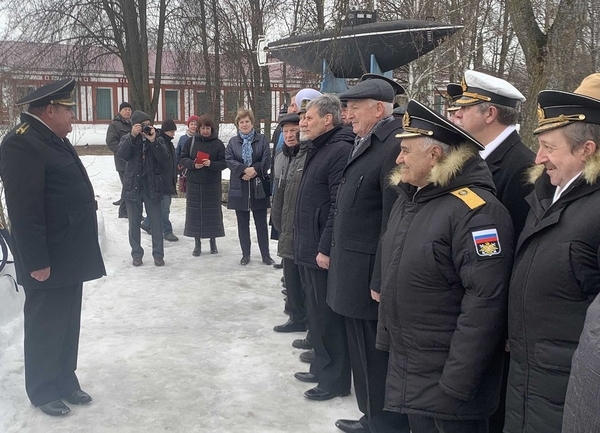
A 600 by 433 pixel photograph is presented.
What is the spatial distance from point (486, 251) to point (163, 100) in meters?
A: 33.8

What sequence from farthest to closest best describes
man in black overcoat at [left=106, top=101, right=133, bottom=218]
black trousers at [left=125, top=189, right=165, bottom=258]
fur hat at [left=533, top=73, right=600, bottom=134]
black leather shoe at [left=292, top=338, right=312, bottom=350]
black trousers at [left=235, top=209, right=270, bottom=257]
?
1. man in black overcoat at [left=106, top=101, right=133, bottom=218]
2. black trousers at [left=125, top=189, right=165, bottom=258]
3. black trousers at [left=235, top=209, right=270, bottom=257]
4. black leather shoe at [left=292, top=338, right=312, bottom=350]
5. fur hat at [left=533, top=73, right=600, bottom=134]

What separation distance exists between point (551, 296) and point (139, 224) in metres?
5.96

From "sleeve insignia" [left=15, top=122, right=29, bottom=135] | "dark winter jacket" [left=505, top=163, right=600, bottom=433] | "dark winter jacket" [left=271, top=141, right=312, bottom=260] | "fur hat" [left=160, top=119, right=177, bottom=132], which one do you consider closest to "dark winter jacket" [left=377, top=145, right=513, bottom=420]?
"dark winter jacket" [left=505, top=163, right=600, bottom=433]

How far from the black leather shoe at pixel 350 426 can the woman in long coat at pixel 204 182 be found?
4395mm

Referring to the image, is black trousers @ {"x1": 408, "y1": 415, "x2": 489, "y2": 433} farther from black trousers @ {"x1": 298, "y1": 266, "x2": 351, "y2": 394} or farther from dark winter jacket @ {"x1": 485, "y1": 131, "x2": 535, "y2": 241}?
black trousers @ {"x1": 298, "y1": 266, "x2": 351, "y2": 394}

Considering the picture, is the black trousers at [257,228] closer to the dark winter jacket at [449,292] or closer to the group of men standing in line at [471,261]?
the group of men standing in line at [471,261]

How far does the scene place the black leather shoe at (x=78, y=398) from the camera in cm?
384

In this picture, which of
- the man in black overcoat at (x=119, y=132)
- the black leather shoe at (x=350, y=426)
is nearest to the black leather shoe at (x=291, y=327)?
the black leather shoe at (x=350, y=426)

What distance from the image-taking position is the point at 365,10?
627cm

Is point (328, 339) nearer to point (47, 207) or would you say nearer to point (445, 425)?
point (445, 425)

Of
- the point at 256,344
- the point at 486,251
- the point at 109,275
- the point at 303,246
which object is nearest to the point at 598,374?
the point at 486,251

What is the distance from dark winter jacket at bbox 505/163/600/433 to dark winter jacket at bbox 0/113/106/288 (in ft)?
8.56

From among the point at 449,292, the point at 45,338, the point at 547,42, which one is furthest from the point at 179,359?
the point at 547,42

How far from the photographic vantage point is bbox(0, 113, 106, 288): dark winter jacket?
349 cm
